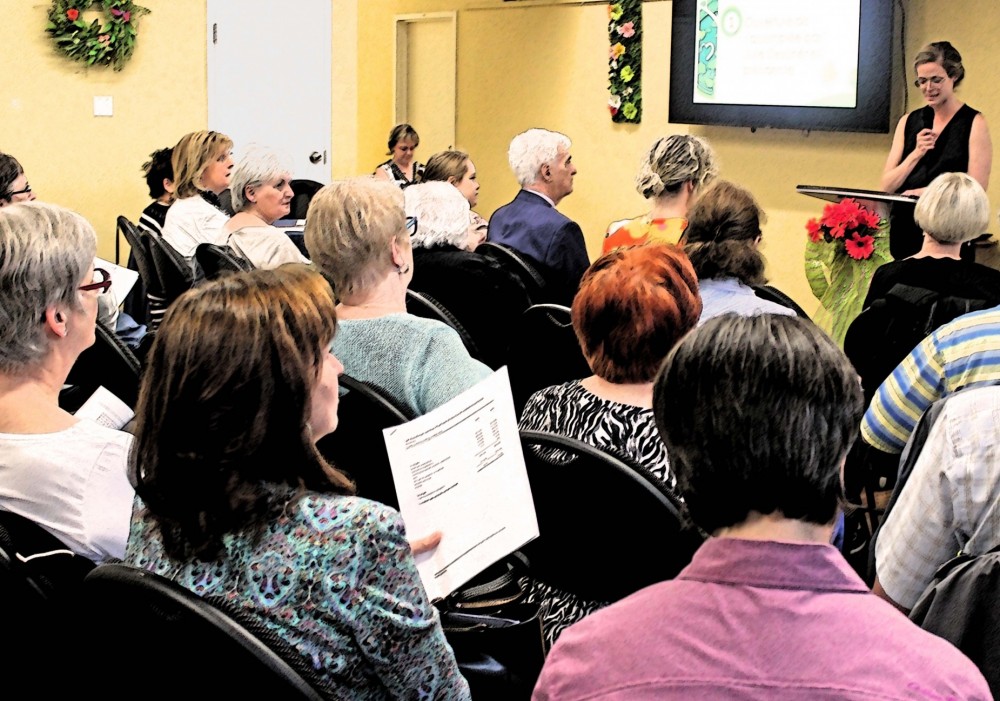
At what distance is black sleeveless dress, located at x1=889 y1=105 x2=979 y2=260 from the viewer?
19.7ft

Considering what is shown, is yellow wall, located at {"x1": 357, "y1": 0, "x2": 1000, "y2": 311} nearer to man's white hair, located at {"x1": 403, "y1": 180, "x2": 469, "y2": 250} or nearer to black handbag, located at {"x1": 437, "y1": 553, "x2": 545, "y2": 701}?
man's white hair, located at {"x1": 403, "y1": 180, "x2": 469, "y2": 250}

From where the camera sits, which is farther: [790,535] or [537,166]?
[537,166]

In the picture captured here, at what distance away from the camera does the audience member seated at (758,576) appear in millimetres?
1043

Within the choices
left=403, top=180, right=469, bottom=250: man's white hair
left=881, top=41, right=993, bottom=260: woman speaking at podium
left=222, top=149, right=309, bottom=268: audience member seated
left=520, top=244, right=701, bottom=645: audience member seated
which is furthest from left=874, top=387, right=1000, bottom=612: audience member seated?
left=881, top=41, right=993, bottom=260: woman speaking at podium

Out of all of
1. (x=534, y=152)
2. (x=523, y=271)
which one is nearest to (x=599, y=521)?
(x=523, y=271)

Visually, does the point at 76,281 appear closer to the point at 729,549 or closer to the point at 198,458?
the point at 198,458

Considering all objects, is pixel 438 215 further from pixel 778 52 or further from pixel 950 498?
pixel 778 52

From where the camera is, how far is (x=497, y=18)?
9375 mm

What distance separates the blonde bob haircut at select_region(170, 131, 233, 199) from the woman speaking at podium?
3258 mm

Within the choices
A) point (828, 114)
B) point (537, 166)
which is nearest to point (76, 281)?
point (537, 166)

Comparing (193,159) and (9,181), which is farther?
(193,159)

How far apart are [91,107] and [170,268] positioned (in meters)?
4.12

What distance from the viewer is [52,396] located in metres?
2.06

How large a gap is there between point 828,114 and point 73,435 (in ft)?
19.6
